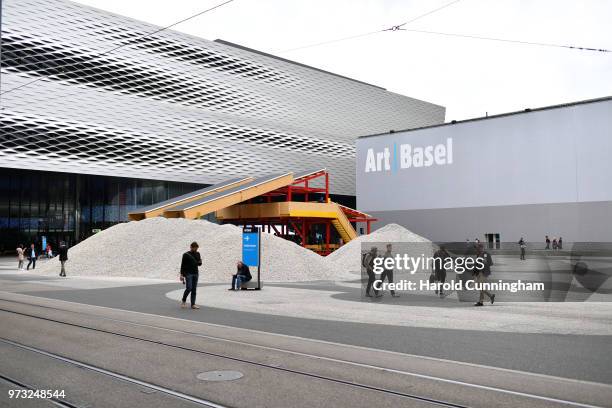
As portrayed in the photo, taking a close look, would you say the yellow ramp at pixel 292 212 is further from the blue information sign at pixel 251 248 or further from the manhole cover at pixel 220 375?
the manhole cover at pixel 220 375

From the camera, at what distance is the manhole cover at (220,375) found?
Answer: 6.93 metres

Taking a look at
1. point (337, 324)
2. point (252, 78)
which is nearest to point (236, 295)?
point (337, 324)

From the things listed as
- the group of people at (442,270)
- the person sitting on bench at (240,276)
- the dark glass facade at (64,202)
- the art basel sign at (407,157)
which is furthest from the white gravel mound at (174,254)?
the dark glass facade at (64,202)

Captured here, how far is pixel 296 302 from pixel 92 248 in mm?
19723

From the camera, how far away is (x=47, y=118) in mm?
51125

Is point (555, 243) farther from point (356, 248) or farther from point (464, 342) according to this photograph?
point (464, 342)

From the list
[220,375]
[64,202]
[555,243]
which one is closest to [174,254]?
[220,375]

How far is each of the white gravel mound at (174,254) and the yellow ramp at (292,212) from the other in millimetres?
12754

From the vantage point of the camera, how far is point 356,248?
3678cm

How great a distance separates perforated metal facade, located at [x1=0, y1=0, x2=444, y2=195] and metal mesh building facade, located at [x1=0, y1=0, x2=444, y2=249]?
4.5 inches

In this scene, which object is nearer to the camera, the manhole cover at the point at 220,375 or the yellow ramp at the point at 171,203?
the manhole cover at the point at 220,375

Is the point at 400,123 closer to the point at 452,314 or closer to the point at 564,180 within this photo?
the point at 564,180

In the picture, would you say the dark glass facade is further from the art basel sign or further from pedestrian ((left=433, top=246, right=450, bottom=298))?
pedestrian ((left=433, top=246, right=450, bottom=298))

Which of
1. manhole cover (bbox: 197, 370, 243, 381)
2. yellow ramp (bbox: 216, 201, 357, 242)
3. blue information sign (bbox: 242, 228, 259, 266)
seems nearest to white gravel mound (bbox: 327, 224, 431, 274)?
yellow ramp (bbox: 216, 201, 357, 242)
